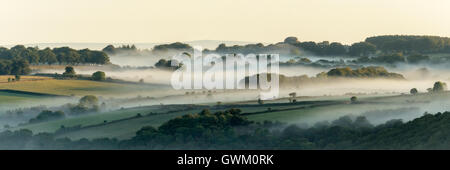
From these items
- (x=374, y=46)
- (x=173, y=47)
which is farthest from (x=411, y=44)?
(x=173, y=47)

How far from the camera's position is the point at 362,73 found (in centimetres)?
10712

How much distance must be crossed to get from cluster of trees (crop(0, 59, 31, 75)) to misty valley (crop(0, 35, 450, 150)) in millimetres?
202

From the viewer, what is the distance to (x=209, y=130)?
60562 mm

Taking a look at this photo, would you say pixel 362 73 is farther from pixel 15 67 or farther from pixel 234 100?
pixel 15 67

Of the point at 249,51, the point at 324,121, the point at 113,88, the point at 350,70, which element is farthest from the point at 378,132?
the point at 249,51

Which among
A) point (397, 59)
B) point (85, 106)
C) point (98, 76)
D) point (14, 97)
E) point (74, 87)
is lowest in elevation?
point (85, 106)

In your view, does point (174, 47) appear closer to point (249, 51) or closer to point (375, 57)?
point (249, 51)

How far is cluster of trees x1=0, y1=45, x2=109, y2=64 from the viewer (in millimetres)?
114838

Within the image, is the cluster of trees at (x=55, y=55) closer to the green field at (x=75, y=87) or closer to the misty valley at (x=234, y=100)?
the misty valley at (x=234, y=100)

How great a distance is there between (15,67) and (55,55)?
9.99 meters

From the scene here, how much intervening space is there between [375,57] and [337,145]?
7322 cm

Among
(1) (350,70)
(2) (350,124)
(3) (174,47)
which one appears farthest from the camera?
(3) (174,47)

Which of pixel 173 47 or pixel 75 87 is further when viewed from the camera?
pixel 173 47

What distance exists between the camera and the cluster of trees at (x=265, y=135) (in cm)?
5253
